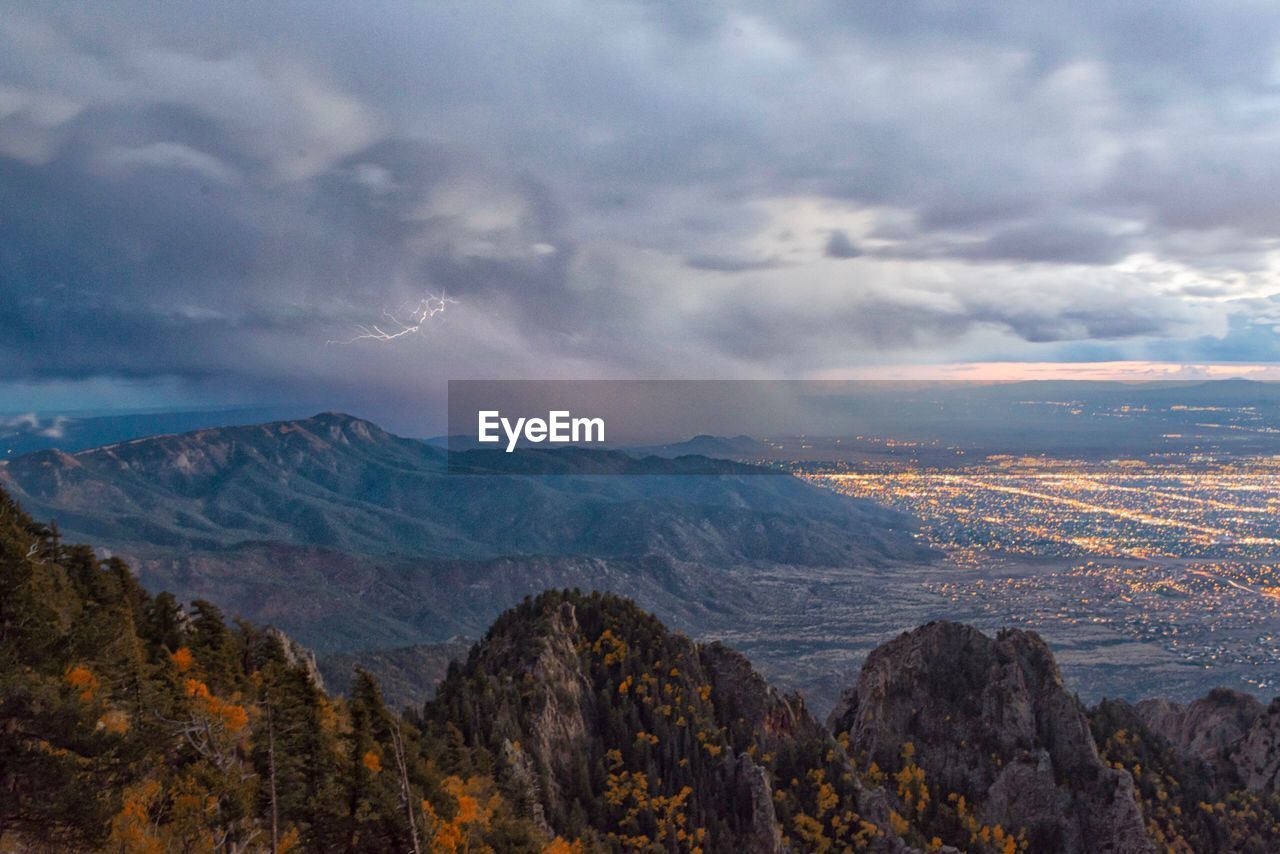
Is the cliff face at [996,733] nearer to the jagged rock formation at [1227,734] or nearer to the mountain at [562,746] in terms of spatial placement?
the mountain at [562,746]

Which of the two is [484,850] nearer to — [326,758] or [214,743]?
[326,758]

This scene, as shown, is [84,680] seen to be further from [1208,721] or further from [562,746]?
[1208,721]

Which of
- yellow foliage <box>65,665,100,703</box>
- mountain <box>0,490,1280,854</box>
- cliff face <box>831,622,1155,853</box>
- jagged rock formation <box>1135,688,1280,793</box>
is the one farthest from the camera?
jagged rock formation <box>1135,688,1280,793</box>

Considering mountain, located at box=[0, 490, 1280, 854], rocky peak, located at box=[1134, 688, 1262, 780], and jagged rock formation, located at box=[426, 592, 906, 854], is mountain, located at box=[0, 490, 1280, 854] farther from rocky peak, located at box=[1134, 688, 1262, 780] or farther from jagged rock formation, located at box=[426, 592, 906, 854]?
rocky peak, located at box=[1134, 688, 1262, 780]

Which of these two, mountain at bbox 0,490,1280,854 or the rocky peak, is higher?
mountain at bbox 0,490,1280,854

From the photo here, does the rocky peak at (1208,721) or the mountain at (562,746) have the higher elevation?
the mountain at (562,746)

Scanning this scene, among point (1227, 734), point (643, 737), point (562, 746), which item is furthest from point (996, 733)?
point (1227, 734)

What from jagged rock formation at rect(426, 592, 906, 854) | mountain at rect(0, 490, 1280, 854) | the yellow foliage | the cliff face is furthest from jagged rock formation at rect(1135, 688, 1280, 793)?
the yellow foliage

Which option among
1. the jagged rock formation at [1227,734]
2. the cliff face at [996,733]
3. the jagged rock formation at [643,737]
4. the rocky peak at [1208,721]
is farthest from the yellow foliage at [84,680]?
the rocky peak at [1208,721]
